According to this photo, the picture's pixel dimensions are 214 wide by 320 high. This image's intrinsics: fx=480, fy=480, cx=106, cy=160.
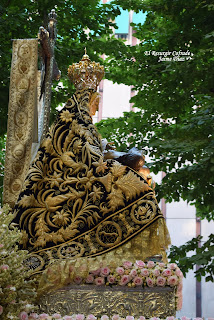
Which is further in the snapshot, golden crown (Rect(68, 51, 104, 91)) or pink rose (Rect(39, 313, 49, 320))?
golden crown (Rect(68, 51, 104, 91))

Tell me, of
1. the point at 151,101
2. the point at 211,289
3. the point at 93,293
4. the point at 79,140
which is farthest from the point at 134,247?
the point at 211,289

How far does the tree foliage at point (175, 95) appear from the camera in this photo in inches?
334

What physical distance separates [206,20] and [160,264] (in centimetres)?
714

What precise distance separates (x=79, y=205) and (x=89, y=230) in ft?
0.60

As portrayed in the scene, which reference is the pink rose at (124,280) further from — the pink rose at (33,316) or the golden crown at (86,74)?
the golden crown at (86,74)

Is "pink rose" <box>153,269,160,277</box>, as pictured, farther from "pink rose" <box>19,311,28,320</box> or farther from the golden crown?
the golden crown

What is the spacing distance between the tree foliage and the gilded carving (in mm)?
5012

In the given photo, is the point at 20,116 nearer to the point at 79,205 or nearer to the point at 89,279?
the point at 79,205

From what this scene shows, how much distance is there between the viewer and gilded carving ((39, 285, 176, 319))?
2959 mm

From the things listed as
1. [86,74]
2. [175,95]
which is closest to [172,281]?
[86,74]

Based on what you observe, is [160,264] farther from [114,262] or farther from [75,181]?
[75,181]

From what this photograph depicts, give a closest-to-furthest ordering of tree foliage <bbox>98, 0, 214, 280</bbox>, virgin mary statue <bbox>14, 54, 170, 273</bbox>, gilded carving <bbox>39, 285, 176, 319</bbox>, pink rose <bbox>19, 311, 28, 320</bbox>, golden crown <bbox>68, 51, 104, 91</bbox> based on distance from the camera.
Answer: pink rose <bbox>19, 311, 28, 320</bbox>
gilded carving <bbox>39, 285, 176, 319</bbox>
virgin mary statue <bbox>14, 54, 170, 273</bbox>
golden crown <bbox>68, 51, 104, 91</bbox>
tree foliage <bbox>98, 0, 214, 280</bbox>

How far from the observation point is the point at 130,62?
10.3 meters

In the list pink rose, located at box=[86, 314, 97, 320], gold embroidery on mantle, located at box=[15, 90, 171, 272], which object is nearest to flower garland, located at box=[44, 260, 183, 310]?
gold embroidery on mantle, located at box=[15, 90, 171, 272]
